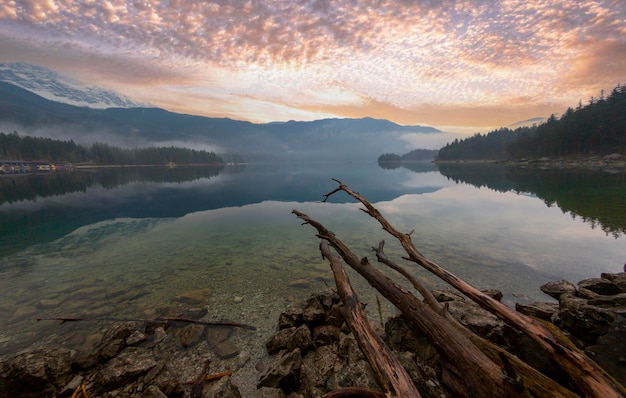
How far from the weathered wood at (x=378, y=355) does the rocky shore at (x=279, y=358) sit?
1.38 meters

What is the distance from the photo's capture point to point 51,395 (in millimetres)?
6227

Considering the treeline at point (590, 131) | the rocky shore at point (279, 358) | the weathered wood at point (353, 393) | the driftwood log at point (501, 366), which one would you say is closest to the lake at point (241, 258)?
the rocky shore at point (279, 358)

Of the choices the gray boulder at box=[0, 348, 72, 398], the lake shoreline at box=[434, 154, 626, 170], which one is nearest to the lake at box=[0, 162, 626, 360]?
the gray boulder at box=[0, 348, 72, 398]

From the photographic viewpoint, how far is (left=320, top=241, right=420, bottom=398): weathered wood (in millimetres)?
3854

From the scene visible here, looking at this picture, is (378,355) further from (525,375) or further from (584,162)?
(584,162)

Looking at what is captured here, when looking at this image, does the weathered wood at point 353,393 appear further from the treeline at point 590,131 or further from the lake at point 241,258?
the treeline at point 590,131

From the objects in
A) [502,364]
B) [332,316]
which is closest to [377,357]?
[502,364]

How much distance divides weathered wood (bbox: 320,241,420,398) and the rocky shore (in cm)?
138

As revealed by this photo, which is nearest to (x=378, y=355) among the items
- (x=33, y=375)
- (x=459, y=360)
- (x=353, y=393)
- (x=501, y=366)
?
(x=353, y=393)

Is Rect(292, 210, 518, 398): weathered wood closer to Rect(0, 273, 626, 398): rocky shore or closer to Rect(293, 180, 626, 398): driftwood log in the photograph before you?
Rect(293, 180, 626, 398): driftwood log

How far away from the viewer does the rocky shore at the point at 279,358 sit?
5.71m

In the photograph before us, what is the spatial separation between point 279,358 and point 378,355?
12.6ft

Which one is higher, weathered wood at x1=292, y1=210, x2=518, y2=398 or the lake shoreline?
the lake shoreline

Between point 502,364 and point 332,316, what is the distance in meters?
5.13
